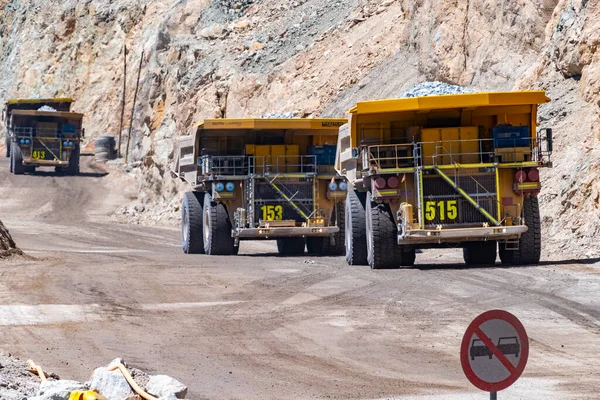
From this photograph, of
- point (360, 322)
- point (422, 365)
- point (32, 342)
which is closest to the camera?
point (422, 365)

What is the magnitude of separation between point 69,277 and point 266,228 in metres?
5.87

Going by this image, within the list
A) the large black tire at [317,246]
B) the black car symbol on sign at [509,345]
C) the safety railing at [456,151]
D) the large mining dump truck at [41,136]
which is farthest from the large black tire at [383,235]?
the large mining dump truck at [41,136]

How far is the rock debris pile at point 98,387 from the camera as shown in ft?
23.9

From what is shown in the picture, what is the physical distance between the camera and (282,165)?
21.5 m

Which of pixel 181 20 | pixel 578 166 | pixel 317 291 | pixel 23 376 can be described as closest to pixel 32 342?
pixel 23 376

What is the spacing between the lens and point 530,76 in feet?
81.0

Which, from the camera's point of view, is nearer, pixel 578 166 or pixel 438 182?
pixel 438 182

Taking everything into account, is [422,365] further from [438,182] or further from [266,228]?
[266,228]

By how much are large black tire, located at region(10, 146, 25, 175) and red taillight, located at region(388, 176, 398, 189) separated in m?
31.5

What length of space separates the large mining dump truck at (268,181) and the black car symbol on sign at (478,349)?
1478 cm

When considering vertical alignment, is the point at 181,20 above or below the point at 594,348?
above

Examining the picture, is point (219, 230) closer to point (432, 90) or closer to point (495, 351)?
point (432, 90)

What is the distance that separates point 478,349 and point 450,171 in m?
10.6

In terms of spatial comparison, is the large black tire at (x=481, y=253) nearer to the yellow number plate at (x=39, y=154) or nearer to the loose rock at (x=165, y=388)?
the loose rock at (x=165, y=388)
